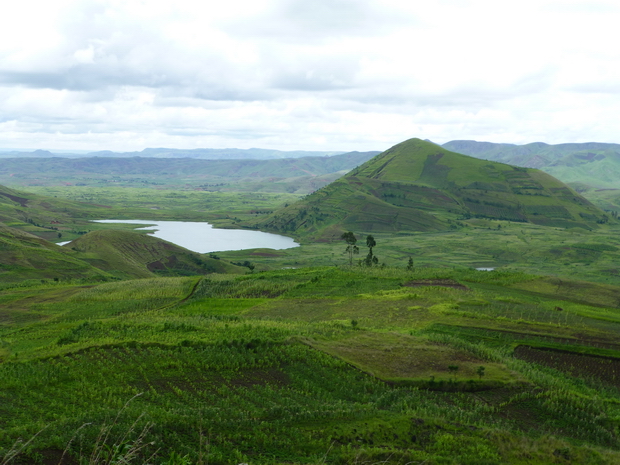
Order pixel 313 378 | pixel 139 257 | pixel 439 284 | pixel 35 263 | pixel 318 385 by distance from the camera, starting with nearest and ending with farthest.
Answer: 1. pixel 318 385
2. pixel 313 378
3. pixel 439 284
4. pixel 35 263
5. pixel 139 257

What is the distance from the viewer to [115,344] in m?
46.6

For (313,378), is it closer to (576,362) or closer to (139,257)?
(576,362)

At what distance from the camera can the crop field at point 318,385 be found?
1122 inches

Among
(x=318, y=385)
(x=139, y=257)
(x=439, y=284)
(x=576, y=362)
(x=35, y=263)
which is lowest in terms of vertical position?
(x=139, y=257)

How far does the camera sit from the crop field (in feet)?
93.5

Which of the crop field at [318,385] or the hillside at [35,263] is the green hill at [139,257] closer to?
the hillside at [35,263]

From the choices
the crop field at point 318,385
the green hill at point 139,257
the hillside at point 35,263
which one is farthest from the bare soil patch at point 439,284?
the hillside at point 35,263

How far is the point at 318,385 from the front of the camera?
43.2 meters

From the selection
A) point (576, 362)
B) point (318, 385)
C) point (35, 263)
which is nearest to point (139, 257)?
point (35, 263)

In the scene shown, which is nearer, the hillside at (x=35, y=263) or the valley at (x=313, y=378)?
the valley at (x=313, y=378)

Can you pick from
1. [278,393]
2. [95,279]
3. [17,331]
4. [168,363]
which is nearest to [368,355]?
[278,393]

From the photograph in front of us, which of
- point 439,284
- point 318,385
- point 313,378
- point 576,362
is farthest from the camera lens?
point 439,284

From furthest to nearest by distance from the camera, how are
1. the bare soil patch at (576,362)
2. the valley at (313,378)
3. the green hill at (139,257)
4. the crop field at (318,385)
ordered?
the green hill at (139,257)
the bare soil patch at (576,362)
the valley at (313,378)
the crop field at (318,385)

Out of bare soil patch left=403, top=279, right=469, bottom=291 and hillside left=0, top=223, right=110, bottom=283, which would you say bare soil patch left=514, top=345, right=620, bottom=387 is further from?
hillside left=0, top=223, right=110, bottom=283
